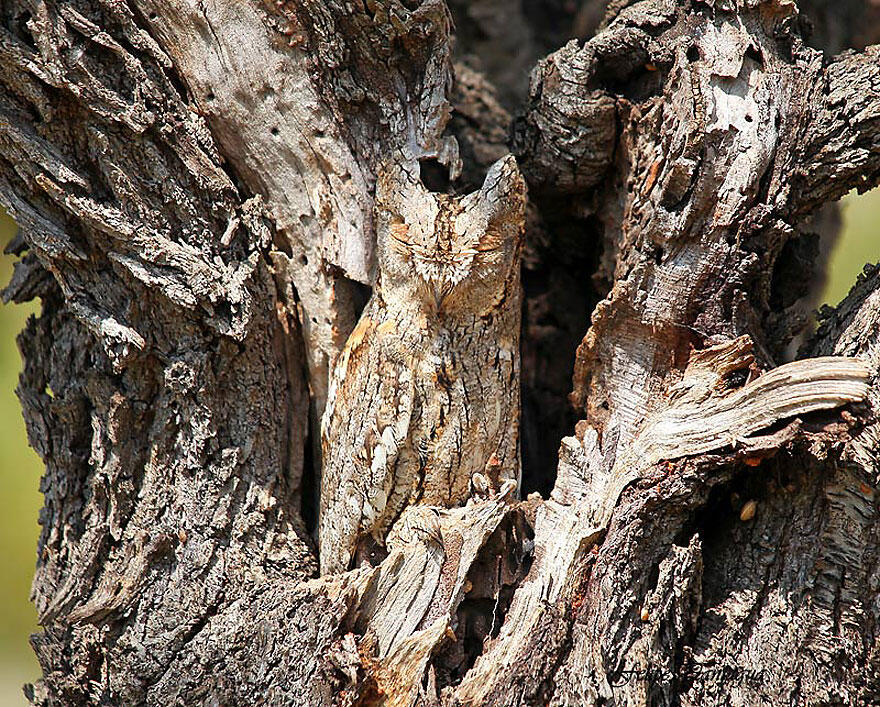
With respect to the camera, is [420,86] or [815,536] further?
[420,86]

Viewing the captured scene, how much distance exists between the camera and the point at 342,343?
165cm

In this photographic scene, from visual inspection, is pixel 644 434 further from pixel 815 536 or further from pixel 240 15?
pixel 240 15

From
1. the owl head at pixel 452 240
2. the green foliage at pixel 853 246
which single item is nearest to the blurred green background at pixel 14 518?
the green foliage at pixel 853 246

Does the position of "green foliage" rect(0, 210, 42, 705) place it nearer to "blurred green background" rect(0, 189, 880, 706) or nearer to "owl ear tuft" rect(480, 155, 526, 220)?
"blurred green background" rect(0, 189, 880, 706)

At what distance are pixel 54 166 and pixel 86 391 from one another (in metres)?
0.46

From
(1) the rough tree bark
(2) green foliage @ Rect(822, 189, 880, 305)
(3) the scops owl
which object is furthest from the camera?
(2) green foliage @ Rect(822, 189, 880, 305)

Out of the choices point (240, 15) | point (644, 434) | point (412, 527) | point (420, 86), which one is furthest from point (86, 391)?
point (644, 434)

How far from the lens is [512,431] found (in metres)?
1.59

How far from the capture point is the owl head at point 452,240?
1474 millimetres

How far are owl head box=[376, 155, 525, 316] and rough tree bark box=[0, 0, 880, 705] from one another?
4.4 inches

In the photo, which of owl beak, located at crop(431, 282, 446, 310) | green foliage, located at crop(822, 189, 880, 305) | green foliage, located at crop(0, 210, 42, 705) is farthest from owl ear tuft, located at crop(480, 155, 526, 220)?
green foliage, located at crop(822, 189, 880, 305)

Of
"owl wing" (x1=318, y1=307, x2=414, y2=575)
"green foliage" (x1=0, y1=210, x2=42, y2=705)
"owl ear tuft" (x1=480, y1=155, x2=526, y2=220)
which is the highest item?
"owl ear tuft" (x1=480, y1=155, x2=526, y2=220)

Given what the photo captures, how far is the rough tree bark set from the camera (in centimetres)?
139

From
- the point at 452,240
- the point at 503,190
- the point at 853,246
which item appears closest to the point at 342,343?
the point at 452,240
